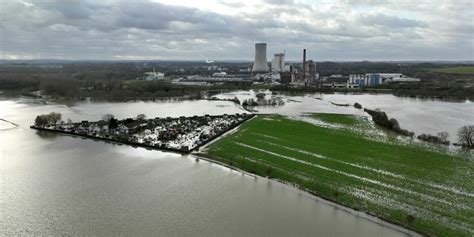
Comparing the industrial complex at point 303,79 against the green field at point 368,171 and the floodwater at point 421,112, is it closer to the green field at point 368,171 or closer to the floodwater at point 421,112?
the floodwater at point 421,112

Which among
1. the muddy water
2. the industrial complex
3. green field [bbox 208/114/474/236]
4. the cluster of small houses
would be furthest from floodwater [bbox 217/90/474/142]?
the industrial complex

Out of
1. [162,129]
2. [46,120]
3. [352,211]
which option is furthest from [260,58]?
[352,211]

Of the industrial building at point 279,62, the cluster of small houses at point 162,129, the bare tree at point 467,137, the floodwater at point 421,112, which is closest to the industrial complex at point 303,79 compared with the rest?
the industrial building at point 279,62

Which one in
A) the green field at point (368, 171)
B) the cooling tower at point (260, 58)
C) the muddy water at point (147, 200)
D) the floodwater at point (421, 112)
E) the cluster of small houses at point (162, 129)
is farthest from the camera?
the cooling tower at point (260, 58)

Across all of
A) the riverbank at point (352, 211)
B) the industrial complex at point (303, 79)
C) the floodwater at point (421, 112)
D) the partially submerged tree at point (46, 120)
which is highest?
the industrial complex at point (303, 79)

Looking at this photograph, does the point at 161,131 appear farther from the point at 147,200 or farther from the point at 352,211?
the point at 352,211

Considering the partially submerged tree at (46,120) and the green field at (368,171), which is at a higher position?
the partially submerged tree at (46,120)

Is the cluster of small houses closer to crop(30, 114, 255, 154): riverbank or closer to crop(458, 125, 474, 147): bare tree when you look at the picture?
crop(30, 114, 255, 154): riverbank
